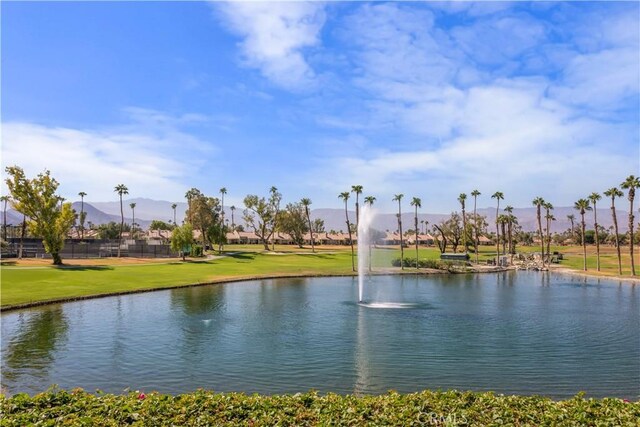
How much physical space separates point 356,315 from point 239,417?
28.7m

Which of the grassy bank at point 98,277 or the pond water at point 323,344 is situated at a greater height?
the grassy bank at point 98,277

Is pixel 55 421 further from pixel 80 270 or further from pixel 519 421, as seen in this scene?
pixel 80 270

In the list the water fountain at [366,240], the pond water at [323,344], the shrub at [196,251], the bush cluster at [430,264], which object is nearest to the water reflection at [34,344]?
the pond water at [323,344]

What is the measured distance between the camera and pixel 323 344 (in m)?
31.0

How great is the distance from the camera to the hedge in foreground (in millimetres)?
13594

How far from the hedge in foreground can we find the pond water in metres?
6.91

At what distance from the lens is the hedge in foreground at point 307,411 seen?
13594 mm

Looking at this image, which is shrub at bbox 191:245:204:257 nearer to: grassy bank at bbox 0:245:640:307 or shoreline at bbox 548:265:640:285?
grassy bank at bbox 0:245:640:307

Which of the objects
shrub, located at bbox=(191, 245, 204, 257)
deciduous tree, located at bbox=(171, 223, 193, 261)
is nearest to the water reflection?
deciduous tree, located at bbox=(171, 223, 193, 261)

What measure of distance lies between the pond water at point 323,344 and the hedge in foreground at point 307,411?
6908 millimetres

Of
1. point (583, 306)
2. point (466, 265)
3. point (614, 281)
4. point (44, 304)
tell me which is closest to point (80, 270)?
point (44, 304)

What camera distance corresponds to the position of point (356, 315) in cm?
4209

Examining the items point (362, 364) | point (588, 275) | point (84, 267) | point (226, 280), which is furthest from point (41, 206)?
point (588, 275)

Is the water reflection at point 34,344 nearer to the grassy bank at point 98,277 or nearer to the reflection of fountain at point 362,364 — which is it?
the grassy bank at point 98,277
